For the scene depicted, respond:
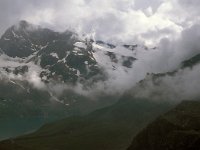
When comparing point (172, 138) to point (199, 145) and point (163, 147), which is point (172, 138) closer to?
point (163, 147)

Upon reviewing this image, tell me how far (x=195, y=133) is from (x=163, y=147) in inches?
594

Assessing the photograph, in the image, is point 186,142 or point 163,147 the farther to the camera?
point 163,147

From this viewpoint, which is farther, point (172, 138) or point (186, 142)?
point (172, 138)

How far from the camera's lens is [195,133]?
18900 cm

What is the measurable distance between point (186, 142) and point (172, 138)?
1299cm

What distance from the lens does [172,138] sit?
643 ft

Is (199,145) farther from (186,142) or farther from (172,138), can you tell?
(172,138)

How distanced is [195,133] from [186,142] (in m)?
7.61

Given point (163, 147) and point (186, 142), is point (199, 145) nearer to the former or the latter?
point (186, 142)

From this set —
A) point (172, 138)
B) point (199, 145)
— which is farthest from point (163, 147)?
point (199, 145)

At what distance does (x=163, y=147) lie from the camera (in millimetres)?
195500

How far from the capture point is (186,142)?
602 feet

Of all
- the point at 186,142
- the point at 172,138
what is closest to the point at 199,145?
the point at 186,142
